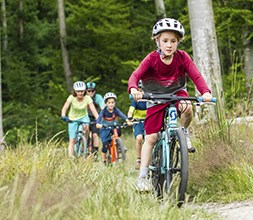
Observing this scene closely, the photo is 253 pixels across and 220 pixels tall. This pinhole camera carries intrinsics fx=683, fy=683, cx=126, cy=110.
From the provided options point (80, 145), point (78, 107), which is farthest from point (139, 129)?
point (78, 107)

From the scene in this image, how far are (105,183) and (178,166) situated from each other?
2.55ft

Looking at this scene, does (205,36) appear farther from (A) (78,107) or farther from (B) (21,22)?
(B) (21,22)

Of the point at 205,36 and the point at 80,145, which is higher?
the point at 205,36

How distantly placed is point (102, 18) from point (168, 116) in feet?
70.9

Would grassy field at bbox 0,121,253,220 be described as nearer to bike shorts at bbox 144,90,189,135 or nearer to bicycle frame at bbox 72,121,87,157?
bike shorts at bbox 144,90,189,135

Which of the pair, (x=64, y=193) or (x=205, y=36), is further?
(x=205, y=36)

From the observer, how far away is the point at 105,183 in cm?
672

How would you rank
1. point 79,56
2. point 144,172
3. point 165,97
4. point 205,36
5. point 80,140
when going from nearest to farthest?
point 165,97
point 144,172
point 205,36
point 80,140
point 79,56

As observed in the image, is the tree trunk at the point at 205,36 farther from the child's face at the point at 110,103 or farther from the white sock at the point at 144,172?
the white sock at the point at 144,172

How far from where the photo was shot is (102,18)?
2822 cm

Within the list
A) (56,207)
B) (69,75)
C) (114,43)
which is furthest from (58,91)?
(56,207)

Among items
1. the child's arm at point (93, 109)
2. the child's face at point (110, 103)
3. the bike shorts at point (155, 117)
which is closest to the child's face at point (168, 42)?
the bike shorts at point (155, 117)

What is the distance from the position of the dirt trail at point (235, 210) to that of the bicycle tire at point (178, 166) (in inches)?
13.2

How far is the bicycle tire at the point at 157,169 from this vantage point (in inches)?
276
